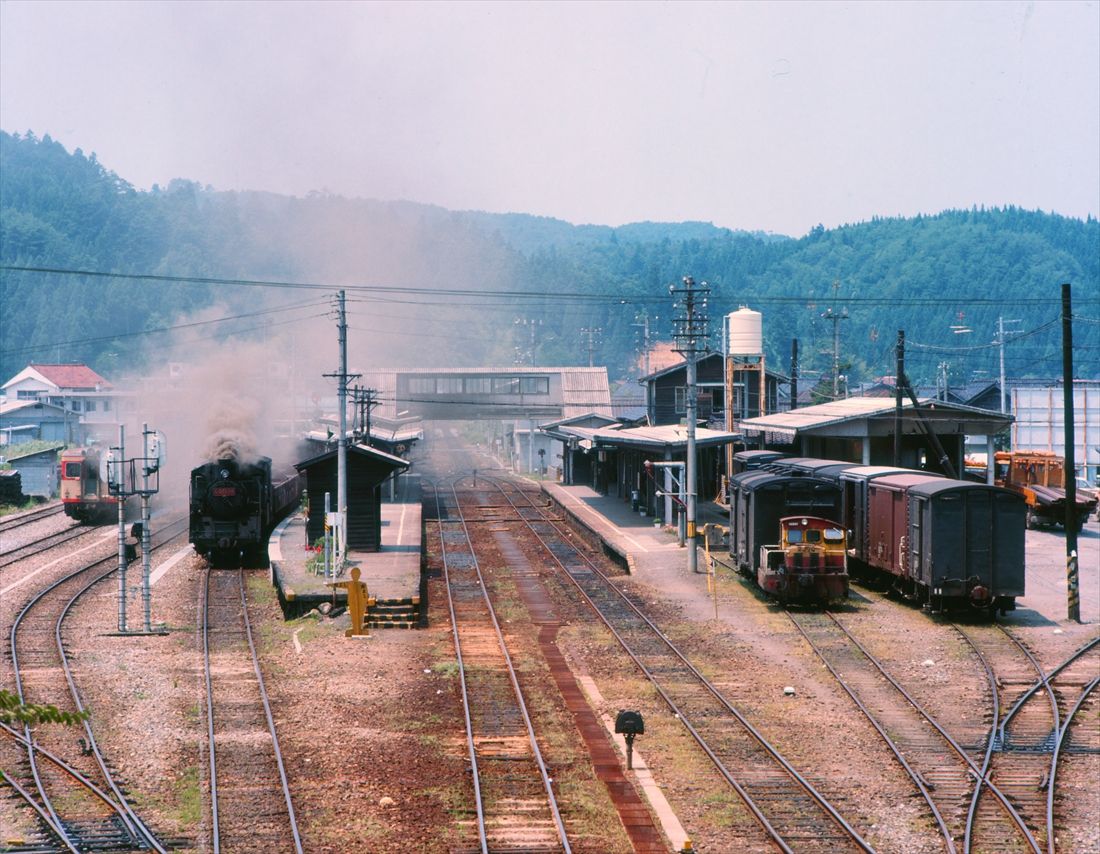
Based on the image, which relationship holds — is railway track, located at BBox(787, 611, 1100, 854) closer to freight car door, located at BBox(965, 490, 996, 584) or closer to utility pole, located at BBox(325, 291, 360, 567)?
freight car door, located at BBox(965, 490, 996, 584)

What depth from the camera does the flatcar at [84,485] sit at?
43906mm

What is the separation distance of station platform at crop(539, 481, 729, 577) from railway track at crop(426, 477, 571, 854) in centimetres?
704

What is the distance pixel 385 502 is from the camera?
56219mm

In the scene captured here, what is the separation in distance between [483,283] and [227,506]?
134230 millimetres

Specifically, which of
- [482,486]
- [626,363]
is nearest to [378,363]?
[626,363]

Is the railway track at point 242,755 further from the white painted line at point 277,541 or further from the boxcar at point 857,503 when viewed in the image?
the boxcar at point 857,503

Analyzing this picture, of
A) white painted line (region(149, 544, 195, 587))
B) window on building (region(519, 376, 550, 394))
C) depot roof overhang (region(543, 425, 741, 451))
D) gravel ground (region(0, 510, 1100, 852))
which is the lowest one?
gravel ground (region(0, 510, 1100, 852))

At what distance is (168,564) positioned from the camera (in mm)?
35656

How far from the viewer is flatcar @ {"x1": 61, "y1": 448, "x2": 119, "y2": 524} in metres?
43.9

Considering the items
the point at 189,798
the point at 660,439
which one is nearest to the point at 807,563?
the point at 660,439

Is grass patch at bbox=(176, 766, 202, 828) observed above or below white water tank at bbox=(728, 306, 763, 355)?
below

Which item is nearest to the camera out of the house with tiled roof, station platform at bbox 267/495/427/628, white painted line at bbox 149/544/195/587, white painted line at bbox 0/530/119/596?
station platform at bbox 267/495/427/628

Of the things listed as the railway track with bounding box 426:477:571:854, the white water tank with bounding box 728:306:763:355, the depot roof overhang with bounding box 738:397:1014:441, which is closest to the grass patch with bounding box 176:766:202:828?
the railway track with bounding box 426:477:571:854

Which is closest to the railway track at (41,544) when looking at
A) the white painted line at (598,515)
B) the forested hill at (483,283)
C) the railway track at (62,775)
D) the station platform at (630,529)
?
the railway track at (62,775)
